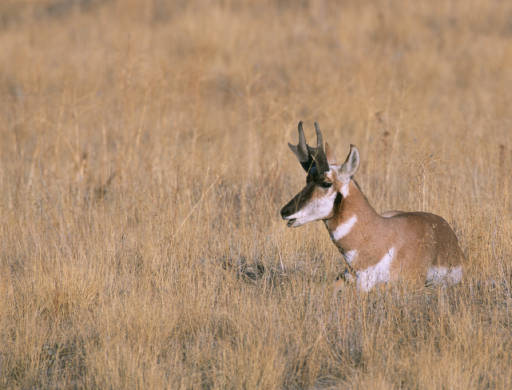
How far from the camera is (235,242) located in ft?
21.1

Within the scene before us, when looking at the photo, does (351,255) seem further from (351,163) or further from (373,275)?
(351,163)

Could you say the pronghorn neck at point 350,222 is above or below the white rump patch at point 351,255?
above

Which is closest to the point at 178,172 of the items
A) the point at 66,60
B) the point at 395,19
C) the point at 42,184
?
the point at 42,184

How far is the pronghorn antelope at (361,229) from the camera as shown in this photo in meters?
4.88

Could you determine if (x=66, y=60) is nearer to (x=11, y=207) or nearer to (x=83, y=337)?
(x=11, y=207)

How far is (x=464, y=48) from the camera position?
14.7m

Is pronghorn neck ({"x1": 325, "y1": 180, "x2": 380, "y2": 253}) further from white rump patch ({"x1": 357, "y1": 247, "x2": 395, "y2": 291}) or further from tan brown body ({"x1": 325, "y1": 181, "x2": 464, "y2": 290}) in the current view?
white rump patch ({"x1": 357, "y1": 247, "x2": 395, "y2": 291})

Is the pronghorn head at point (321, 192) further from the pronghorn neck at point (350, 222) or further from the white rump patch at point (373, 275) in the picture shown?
the white rump patch at point (373, 275)

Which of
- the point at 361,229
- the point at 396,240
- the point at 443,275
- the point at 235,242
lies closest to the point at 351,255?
the point at 361,229

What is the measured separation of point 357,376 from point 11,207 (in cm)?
440

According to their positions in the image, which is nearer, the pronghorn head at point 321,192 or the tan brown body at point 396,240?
the pronghorn head at point 321,192

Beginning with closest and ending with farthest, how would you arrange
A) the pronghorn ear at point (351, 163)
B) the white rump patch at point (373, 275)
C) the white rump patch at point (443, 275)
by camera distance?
the pronghorn ear at point (351, 163), the white rump patch at point (373, 275), the white rump patch at point (443, 275)

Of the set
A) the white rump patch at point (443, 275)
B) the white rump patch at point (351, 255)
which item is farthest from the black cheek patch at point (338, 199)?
the white rump patch at point (443, 275)

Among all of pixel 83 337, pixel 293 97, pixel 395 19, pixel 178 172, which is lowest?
pixel 83 337
